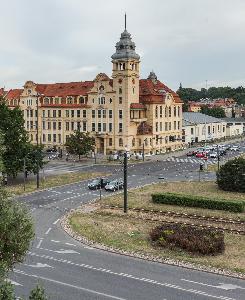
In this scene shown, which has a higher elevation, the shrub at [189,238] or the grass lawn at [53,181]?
the grass lawn at [53,181]

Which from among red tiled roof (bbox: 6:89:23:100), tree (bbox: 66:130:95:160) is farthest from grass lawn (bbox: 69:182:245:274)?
red tiled roof (bbox: 6:89:23:100)

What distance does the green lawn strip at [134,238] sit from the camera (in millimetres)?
33812

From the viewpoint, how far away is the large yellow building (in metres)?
92.6

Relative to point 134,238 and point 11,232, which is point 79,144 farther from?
point 11,232

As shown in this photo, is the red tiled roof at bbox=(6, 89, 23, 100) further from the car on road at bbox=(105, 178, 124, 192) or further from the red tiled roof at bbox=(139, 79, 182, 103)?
the car on road at bbox=(105, 178, 124, 192)

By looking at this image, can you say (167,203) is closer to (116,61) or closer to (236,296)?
(236,296)

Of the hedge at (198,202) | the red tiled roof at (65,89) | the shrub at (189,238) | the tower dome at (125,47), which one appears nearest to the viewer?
the shrub at (189,238)

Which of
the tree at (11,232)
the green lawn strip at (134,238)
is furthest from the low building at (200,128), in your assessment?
the tree at (11,232)

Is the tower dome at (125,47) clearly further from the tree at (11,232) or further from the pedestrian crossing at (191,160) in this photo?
the tree at (11,232)

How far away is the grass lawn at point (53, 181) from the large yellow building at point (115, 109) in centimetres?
1783

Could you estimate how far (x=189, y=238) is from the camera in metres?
36.8

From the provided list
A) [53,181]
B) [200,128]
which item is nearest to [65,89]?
[200,128]

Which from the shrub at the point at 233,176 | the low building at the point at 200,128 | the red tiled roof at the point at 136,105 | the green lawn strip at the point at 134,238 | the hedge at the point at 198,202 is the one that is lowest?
the green lawn strip at the point at 134,238

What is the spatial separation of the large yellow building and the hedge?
37671 millimetres
